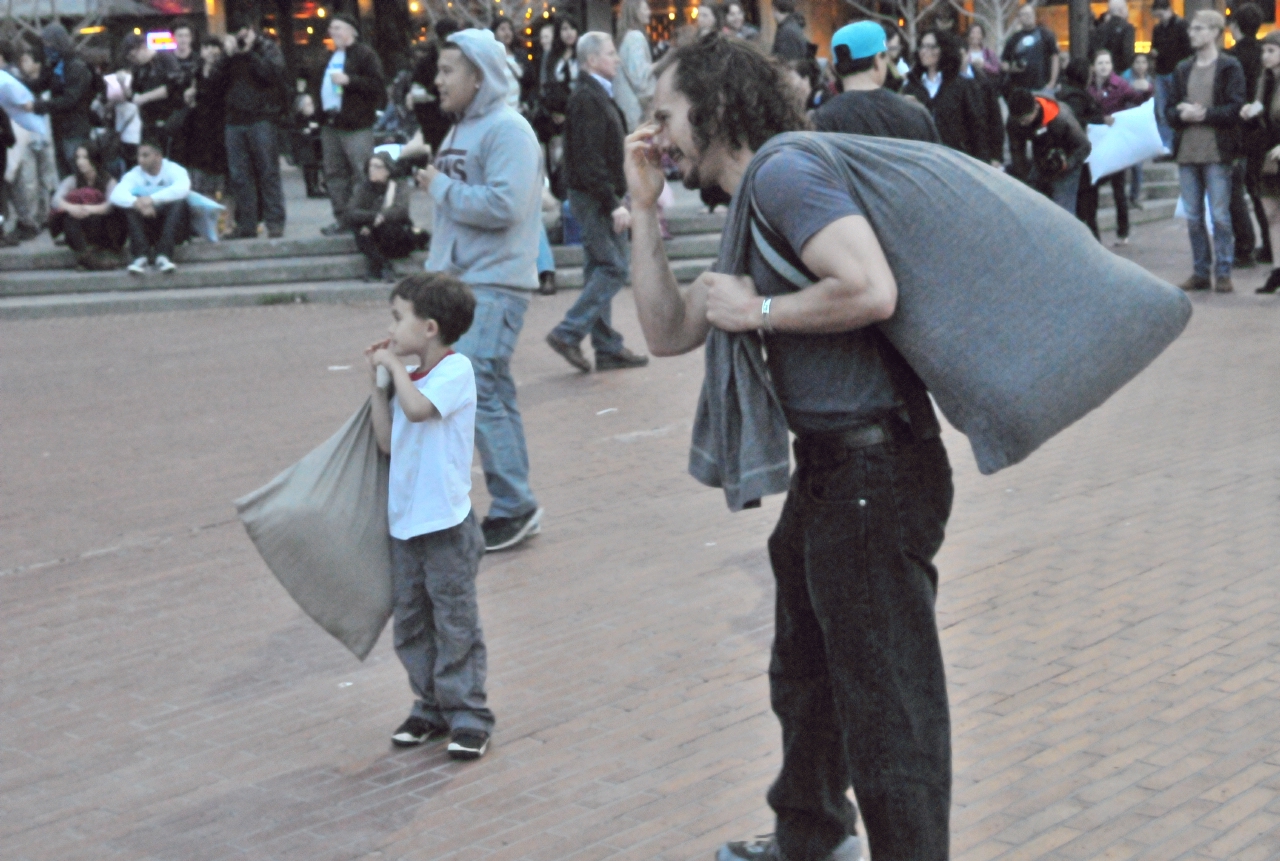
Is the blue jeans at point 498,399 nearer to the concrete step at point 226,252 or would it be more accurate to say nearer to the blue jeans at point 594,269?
the blue jeans at point 594,269

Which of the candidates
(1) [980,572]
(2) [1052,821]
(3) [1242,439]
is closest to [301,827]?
(2) [1052,821]

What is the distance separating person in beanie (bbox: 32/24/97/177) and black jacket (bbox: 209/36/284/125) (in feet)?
5.91

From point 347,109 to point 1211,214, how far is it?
7.59 m

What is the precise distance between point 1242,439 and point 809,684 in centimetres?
512

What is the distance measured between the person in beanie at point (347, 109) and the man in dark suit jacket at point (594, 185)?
512 centimetres

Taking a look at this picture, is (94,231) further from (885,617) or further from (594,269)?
(885,617)

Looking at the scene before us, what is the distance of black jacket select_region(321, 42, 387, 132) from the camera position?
15219mm

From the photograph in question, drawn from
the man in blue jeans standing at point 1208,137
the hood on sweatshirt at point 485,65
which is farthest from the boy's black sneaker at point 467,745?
the man in blue jeans standing at point 1208,137

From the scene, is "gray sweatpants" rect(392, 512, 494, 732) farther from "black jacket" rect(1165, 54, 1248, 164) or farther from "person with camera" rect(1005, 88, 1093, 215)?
"person with camera" rect(1005, 88, 1093, 215)

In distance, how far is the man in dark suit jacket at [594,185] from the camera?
10.3 m

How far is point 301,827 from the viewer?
4.16m

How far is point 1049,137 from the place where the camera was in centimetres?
1394

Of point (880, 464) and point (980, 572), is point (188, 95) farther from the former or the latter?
point (880, 464)

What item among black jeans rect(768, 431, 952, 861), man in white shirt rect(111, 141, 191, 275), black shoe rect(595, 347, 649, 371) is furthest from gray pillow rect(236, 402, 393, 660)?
man in white shirt rect(111, 141, 191, 275)
